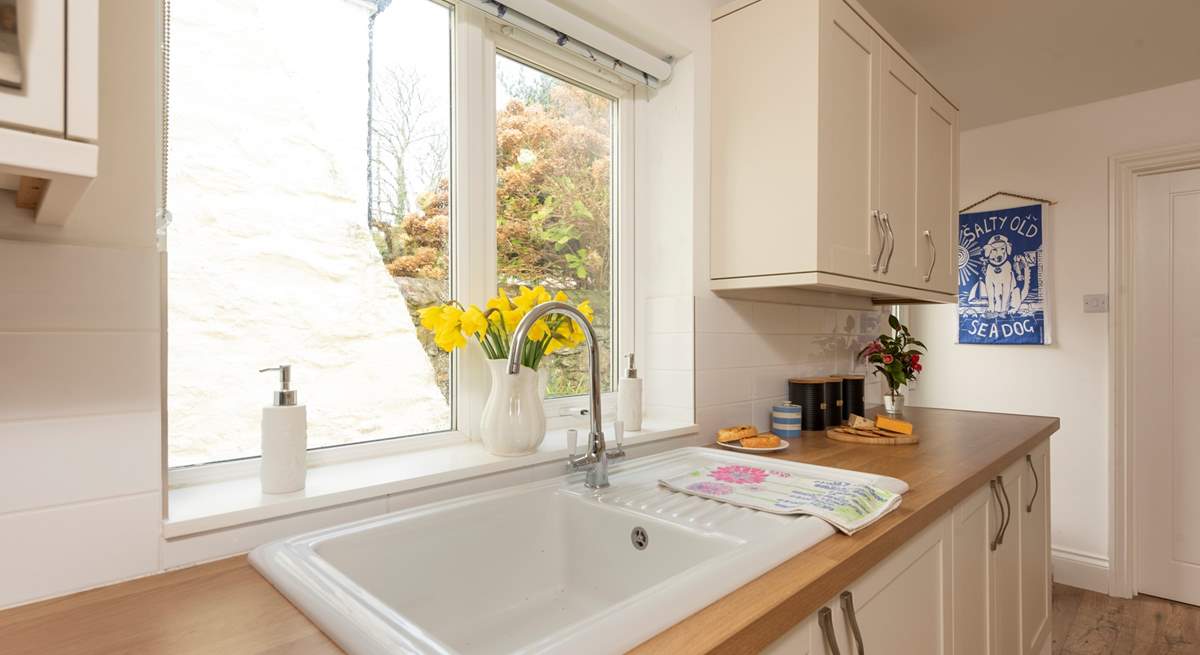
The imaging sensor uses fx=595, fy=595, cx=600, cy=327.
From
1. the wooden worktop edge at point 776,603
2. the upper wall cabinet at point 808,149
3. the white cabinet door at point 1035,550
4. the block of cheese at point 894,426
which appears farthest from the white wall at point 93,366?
the white cabinet door at point 1035,550

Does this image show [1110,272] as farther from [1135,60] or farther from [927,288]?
[927,288]

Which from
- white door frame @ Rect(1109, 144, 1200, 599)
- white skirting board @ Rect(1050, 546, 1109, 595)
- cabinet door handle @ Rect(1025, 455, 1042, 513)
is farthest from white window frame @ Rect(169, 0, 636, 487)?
white skirting board @ Rect(1050, 546, 1109, 595)

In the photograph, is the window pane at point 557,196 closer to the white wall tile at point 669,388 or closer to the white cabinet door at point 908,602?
the white wall tile at point 669,388

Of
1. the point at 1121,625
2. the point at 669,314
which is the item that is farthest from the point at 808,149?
the point at 1121,625

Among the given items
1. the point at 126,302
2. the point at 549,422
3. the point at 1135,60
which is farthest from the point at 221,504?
the point at 1135,60

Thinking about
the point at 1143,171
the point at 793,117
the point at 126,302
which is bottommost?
the point at 126,302

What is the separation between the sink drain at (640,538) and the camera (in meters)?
1.03

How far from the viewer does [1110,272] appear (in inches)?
116

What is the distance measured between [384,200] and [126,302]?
0.59m

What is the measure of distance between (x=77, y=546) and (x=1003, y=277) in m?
3.88

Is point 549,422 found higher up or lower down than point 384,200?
lower down

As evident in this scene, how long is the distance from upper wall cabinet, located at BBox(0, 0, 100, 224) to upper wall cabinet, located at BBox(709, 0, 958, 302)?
4.74 feet

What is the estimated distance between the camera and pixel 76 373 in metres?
0.74

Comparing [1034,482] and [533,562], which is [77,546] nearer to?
[533,562]
